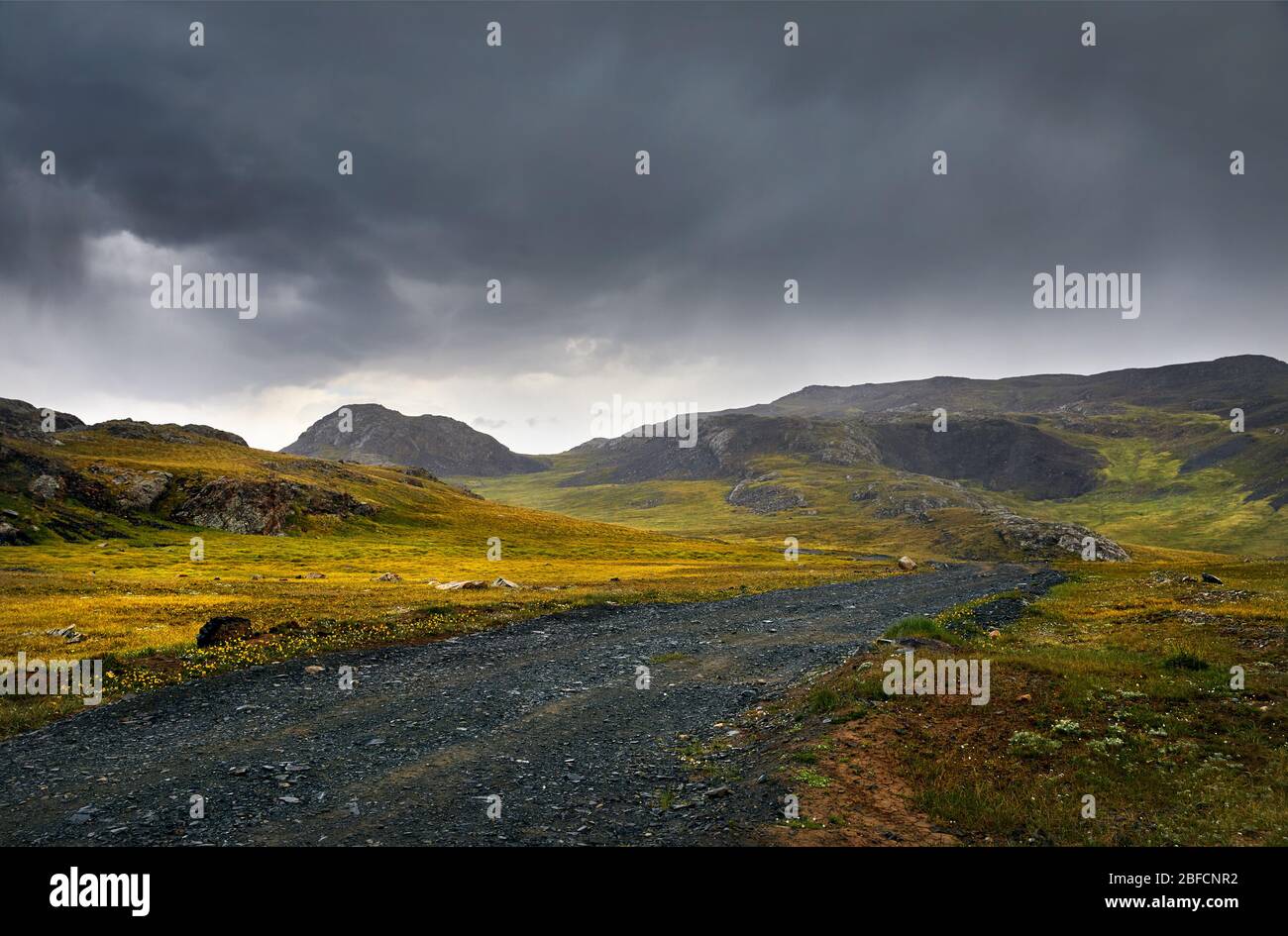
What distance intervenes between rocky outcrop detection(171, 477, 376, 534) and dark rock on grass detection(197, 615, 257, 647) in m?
107

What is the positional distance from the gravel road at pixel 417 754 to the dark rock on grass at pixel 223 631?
5062 mm

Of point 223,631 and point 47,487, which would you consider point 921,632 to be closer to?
point 223,631

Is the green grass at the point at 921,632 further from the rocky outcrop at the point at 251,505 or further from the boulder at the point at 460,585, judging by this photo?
the rocky outcrop at the point at 251,505

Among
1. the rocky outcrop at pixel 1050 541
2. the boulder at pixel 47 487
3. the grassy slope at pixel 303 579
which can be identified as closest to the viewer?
the grassy slope at pixel 303 579

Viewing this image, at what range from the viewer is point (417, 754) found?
16.0m

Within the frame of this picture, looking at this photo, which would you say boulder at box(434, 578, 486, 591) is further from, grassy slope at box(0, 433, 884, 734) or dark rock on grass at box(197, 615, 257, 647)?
dark rock on grass at box(197, 615, 257, 647)

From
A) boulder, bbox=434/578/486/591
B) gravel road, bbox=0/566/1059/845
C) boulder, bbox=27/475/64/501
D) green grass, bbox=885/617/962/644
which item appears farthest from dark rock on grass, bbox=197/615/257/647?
boulder, bbox=27/475/64/501

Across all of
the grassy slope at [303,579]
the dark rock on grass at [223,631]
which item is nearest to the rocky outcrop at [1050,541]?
the grassy slope at [303,579]

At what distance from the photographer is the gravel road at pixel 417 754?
11.7 metres

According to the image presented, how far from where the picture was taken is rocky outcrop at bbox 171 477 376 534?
122812 millimetres

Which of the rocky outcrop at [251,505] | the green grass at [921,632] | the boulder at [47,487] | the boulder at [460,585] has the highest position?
the boulder at [47,487]
